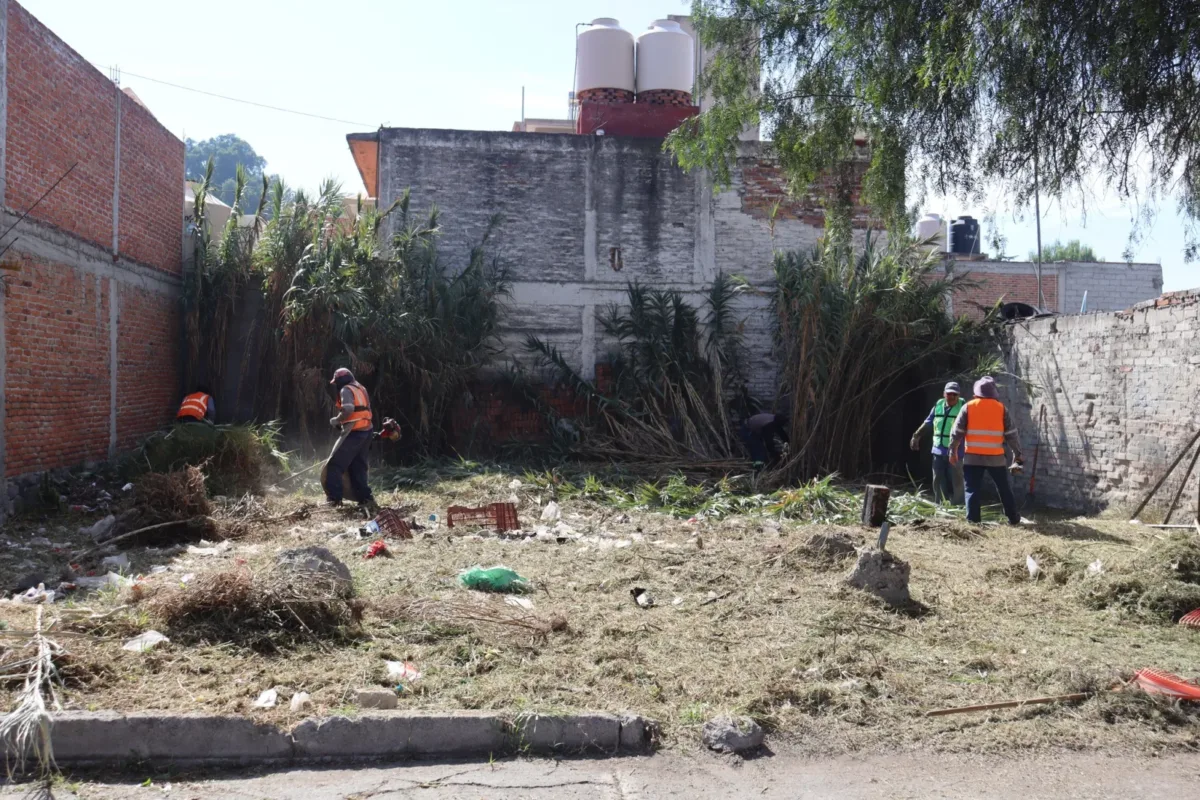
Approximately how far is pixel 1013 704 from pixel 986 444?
209 inches

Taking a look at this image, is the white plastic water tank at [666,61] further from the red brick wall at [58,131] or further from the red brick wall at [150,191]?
the red brick wall at [58,131]

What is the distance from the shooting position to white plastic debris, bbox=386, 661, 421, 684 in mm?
4438

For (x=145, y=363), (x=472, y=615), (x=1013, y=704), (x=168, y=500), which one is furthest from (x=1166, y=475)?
(x=145, y=363)

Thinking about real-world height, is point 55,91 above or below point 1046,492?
above

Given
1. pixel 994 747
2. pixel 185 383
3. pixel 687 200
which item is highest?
pixel 687 200

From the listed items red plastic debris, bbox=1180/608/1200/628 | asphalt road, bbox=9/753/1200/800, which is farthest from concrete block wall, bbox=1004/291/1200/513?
asphalt road, bbox=9/753/1200/800

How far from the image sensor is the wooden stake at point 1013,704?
431 cm

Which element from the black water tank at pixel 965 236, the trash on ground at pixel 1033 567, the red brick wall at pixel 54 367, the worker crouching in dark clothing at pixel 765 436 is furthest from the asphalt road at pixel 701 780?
the black water tank at pixel 965 236

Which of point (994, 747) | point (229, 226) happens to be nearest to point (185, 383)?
point (229, 226)

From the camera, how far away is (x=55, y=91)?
10539 mm

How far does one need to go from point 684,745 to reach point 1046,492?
29.5 feet

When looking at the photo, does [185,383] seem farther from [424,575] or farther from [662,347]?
[424,575]

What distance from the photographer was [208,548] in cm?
793

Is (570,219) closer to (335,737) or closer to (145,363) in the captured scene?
(145,363)
